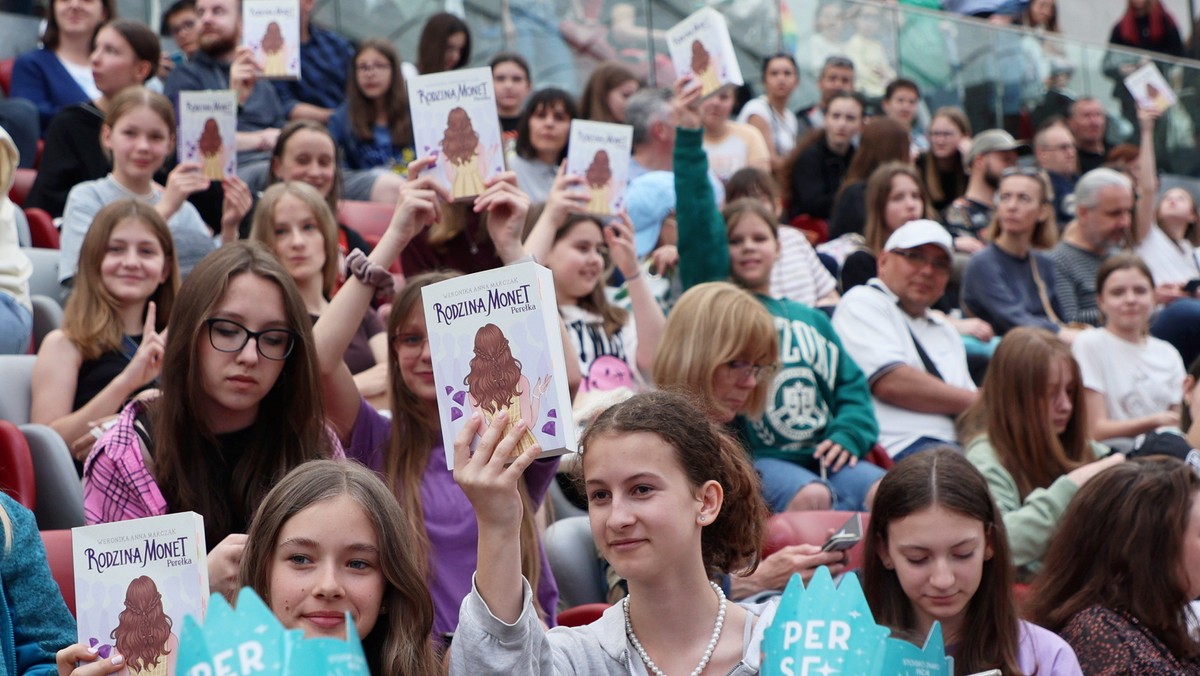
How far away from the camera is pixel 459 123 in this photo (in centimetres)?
432

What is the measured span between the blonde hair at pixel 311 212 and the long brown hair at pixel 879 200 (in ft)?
9.87

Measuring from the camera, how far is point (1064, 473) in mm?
5062

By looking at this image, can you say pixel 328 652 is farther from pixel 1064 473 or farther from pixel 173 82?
pixel 173 82

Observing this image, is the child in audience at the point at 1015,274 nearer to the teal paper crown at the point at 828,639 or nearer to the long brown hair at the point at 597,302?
the long brown hair at the point at 597,302

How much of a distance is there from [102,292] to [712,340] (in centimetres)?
179

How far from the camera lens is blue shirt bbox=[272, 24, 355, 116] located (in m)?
8.44

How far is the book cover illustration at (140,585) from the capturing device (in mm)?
2650

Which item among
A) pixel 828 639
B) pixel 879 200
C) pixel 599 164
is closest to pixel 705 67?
pixel 599 164

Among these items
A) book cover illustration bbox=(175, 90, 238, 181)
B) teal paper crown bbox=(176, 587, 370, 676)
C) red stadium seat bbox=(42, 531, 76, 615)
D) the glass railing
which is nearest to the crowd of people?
book cover illustration bbox=(175, 90, 238, 181)

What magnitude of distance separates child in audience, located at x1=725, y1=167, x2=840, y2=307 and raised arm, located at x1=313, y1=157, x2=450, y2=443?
9.99 feet

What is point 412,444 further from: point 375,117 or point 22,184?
point 375,117

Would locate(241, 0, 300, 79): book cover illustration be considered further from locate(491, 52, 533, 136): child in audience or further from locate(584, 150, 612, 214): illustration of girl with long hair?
locate(584, 150, 612, 214): illustration of girl with long hair

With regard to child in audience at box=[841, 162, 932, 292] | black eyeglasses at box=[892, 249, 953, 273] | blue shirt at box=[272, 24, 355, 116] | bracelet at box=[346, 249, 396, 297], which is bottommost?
black eyeglasses at box=[892, 249, 953, 273]

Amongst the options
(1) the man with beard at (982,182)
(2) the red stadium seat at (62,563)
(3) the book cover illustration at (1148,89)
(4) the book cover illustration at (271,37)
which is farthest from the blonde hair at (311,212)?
(3) the book cover illustration at (1148,89)
